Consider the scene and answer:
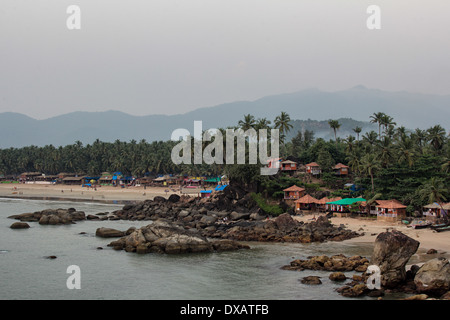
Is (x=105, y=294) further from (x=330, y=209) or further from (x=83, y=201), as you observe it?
(x=83, y=201)

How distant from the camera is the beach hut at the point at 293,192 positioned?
55969 mm

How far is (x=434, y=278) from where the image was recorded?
2323cm

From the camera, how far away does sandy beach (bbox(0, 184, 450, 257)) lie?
36750 millimetres

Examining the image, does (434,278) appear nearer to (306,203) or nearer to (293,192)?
(306,203)

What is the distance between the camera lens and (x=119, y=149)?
121 meters

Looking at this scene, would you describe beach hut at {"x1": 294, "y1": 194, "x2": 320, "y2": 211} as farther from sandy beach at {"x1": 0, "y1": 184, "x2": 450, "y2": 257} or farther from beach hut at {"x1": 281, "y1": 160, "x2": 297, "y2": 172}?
beach hut at {"x1": 281, "y1": 160, "x2": 297, "y2": 172}

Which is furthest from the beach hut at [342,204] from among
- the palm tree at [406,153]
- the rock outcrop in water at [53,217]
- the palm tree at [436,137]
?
the rock outcrop in water at [53,217]

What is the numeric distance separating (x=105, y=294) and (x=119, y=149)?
9849cm

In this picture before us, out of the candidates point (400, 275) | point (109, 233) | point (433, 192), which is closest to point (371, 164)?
point (433, 192)

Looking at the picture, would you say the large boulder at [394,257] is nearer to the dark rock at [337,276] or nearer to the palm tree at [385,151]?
the dark rock at [337,276]

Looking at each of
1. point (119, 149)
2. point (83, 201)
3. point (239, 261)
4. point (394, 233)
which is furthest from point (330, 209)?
point (119, 149)

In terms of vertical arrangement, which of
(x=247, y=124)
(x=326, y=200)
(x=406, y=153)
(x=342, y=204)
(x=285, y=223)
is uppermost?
(x=247, y=124)

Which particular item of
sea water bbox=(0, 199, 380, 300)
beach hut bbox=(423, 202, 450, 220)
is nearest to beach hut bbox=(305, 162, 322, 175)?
beach hut bbox=(423, 202, 450, 220)

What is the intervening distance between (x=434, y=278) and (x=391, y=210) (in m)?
23.8
